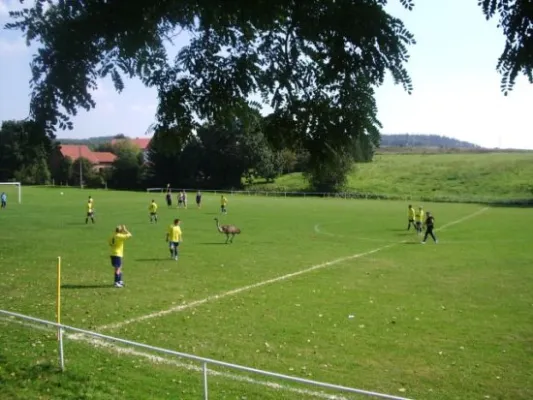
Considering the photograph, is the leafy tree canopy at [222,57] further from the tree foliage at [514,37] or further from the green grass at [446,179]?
the green grass at [446,179]

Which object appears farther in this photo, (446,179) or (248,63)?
(446,179)

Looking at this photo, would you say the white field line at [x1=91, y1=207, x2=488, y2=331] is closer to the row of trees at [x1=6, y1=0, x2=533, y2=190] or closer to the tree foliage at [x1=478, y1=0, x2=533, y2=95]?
the row of trees at [x1=6, y1=0, x2=533, y2=190]

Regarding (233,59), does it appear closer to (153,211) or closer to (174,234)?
(174,234)

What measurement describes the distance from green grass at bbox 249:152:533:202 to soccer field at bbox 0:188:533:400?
48.3 meters

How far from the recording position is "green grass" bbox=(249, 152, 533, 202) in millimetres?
76744

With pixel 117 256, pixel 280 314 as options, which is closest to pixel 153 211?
pixel 117 256

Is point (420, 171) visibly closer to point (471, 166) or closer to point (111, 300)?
point (471, 166)

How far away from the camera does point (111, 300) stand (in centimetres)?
1491

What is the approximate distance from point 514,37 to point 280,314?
964cm

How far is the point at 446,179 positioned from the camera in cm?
8512

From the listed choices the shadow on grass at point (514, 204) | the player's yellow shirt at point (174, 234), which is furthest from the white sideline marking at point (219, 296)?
the shadow on grass at point (514, 204)

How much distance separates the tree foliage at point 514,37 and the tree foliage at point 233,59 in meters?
0.91

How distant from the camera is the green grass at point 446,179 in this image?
76744 mm

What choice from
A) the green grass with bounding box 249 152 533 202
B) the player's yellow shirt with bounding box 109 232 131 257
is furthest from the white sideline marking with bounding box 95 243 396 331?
the green grass with bounding box 249 152 533 202
